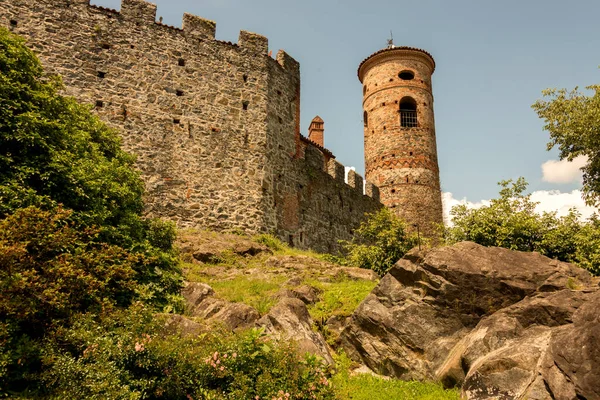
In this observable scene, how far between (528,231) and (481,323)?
8.90 m

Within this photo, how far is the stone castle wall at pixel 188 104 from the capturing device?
16.5 metres

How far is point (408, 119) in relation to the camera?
29062 mm

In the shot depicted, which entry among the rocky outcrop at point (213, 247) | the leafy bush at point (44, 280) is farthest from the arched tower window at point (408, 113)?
the leafy bush at point (44, 280)

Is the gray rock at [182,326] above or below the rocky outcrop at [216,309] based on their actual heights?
below

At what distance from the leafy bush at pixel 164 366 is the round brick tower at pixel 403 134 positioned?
19833 mm

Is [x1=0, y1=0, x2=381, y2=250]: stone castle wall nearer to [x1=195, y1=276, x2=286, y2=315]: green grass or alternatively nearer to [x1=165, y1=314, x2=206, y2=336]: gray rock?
[x1=195, y1=276, x2=286, y2=315]: green grass

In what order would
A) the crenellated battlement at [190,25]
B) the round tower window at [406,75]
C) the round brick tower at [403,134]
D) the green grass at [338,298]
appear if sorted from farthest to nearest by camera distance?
the round tower window at [406,75] → the round brick tower at [403,134] → the crenellated battlement at [190,25] → the green grass at [338,298]

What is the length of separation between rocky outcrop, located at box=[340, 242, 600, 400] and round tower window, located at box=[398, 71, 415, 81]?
20.9m

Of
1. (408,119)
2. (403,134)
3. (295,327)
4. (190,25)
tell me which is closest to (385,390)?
(295,327)

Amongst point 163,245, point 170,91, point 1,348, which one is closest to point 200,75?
point 170,91

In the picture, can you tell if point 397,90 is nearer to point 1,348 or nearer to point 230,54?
point 230,54

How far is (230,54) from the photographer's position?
1931 cm

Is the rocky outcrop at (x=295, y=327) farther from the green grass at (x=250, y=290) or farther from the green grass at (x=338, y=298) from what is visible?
the green grass at (x=338, y=298)

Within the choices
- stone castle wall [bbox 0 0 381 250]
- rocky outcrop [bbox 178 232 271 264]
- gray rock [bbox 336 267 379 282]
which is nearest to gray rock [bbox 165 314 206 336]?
rocky outcrop [bbox 178 232 271 264]
